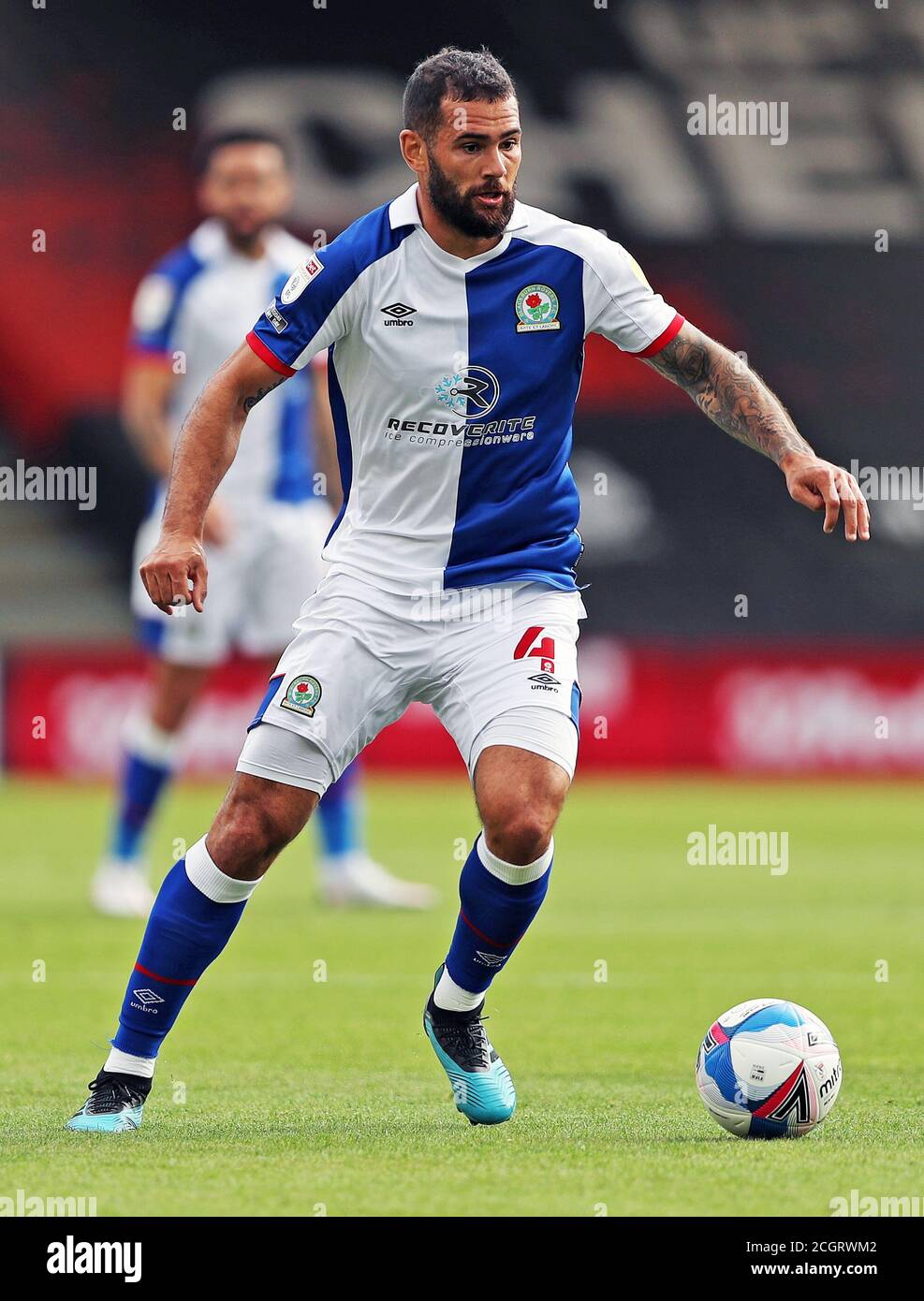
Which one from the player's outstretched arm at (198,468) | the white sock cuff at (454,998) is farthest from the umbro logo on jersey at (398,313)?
the white sock cuff at (454,998)

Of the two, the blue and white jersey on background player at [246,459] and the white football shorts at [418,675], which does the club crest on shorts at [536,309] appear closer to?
the white football shorts at [418,675]

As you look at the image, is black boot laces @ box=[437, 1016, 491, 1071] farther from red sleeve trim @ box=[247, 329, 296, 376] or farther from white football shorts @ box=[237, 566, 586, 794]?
red sleeve trim @ box=[247, 329, 296, 376]

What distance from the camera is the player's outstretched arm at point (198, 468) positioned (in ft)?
14.7

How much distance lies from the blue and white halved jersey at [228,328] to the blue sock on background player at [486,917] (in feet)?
14.5

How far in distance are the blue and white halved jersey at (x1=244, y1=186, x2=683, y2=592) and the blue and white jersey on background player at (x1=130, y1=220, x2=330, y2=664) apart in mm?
3913

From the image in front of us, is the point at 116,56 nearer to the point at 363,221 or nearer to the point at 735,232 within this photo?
the point at 735,232

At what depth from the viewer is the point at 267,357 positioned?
4680 mm

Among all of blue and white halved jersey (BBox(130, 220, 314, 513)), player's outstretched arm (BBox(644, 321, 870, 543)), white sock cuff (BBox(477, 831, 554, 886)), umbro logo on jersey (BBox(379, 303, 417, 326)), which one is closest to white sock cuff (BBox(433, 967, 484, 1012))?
white sock cuff (BBox(477, 831, 554, 886))

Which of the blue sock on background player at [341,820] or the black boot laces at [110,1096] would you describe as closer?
the black boot laces at [110,1096]

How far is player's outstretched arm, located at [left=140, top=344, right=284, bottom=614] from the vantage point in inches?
176

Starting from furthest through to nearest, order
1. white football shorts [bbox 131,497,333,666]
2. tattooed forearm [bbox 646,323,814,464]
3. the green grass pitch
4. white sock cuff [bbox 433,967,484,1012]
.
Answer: white football shorts [bbox 131,497,333,666], white sock cuff [bbox 433,967,484,1012], tattooed forearm [bbox 646,323,814,464], the green grass pitch

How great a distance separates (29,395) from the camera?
1825 cm
